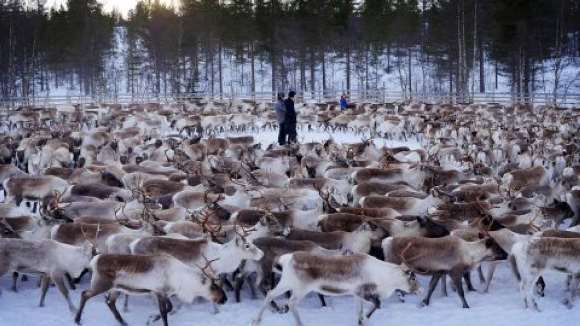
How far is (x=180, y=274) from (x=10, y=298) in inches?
85.9

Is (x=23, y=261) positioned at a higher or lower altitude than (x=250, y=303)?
higher

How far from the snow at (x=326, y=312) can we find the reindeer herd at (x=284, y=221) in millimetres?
143

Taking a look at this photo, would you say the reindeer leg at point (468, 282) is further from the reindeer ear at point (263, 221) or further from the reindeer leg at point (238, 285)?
the reindeer leg at point (238, 285)

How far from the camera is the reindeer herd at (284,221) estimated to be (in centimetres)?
578

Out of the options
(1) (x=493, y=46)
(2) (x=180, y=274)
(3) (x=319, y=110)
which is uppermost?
(1) (x=493, y=46)

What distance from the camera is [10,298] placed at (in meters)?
6.52

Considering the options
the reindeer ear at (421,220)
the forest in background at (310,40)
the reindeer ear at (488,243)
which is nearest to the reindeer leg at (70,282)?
the reindeer ear at (421,220)

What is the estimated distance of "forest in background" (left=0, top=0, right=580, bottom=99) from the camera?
33.0 m

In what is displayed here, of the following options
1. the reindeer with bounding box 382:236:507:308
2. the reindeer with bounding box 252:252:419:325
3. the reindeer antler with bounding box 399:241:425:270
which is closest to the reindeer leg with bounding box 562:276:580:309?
the reindeer with bounding box 382:236:507:308

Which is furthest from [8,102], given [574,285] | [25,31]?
[574,285]

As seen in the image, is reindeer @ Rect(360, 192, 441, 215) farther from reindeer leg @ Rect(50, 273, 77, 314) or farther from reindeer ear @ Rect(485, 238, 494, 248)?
reindeer leg @ Rect(50, 273, 77, 314)

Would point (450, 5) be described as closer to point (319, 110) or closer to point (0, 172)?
point (319, 110)

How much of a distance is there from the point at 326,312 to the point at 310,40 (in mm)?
34078

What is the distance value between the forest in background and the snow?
87.8ft
